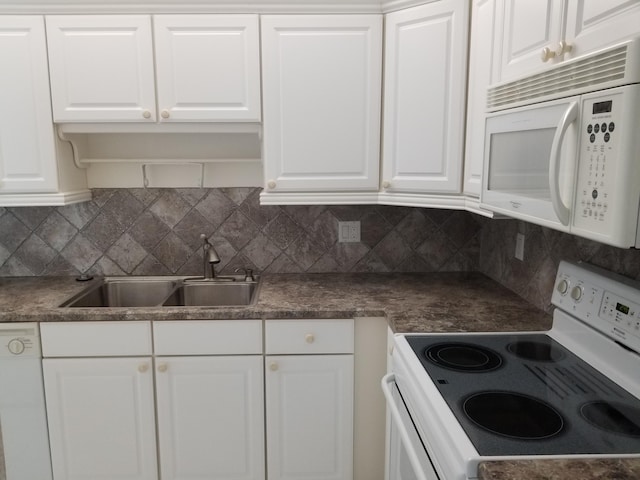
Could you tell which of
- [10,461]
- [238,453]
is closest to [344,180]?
[238,453]

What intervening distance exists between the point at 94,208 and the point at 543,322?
214 cm

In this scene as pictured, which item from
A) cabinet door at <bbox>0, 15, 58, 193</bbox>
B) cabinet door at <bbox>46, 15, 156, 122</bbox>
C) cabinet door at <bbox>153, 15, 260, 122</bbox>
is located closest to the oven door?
cabinet door at <bbox>153, 15, 260, 122</bbox>

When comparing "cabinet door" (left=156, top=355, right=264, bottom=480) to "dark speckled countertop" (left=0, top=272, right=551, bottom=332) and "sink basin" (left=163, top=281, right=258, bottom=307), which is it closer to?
"dark speckled countertop" (left=0, top=272, right=551, bottom=332)

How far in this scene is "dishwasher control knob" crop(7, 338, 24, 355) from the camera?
1.95 metres

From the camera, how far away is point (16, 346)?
1953mm

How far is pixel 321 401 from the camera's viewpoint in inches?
80.0

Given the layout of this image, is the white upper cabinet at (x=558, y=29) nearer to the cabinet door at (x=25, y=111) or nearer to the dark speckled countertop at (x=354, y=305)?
the dark speckled countertop at (x=354, y=305)

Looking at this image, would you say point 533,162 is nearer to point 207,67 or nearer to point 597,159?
point 597,159

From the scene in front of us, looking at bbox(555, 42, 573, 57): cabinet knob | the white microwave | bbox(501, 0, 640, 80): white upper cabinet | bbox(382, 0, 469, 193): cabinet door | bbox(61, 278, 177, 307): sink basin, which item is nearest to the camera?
the white microwave

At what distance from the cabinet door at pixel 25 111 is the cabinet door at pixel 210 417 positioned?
1.00 m

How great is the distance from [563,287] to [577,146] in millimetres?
719

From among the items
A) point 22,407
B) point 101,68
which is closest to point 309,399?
point 22,407

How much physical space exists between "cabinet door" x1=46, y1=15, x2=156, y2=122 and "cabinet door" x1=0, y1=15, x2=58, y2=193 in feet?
0.18

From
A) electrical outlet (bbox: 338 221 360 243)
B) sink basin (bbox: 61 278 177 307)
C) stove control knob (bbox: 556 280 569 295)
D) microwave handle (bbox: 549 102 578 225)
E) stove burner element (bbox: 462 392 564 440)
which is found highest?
microwave handle (bbox: 549 102 578 225)
